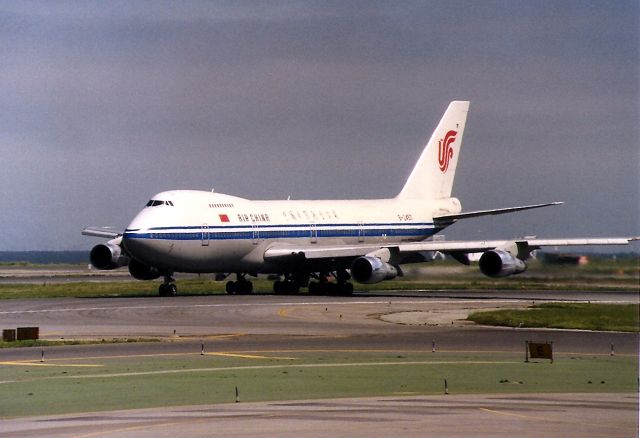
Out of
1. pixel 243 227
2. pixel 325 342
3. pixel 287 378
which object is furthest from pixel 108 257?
pixel 287 378

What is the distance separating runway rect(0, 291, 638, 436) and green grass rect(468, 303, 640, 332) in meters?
1.61

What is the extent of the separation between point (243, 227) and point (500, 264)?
662 inches

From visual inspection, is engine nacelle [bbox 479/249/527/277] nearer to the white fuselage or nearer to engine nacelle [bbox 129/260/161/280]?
the white fuselage

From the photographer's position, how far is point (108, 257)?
8125cm

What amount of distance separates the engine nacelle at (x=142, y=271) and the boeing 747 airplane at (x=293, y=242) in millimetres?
67

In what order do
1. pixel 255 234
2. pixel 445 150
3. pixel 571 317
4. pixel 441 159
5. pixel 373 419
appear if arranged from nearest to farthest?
pixel 373 419, pixel 571 317, pixel 255 234, pixel 441 159, pixel 445 150

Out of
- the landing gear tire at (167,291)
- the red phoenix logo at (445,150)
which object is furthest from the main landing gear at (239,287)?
the red phoenix logo at (445,150)

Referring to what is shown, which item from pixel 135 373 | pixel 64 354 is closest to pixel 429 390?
pixel 135 373

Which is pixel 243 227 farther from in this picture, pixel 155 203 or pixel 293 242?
pixel 155 203

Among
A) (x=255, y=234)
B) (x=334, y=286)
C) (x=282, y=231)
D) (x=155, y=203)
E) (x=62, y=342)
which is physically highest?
(x=155, y=203)

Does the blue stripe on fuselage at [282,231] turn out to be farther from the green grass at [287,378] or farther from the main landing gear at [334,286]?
the green grass at [287,378]

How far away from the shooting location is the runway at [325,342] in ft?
76.0

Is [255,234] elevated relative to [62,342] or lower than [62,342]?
elevated

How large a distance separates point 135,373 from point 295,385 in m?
5.66
